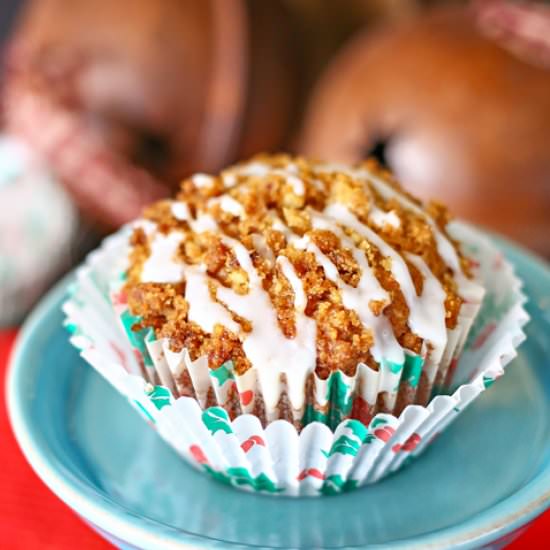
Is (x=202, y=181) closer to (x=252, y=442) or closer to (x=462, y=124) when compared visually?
(x=252, y=442)

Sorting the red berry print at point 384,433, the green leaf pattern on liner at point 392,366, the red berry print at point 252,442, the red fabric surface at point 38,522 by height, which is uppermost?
the green leaf pattern on liner at point 392,366

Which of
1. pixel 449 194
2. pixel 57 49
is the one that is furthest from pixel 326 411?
pixel 57 49

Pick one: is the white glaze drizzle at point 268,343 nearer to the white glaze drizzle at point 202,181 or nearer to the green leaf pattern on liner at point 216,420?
the green leaf pattern on liner at point 216,420

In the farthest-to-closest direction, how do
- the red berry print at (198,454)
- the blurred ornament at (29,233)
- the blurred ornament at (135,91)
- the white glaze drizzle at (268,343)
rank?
1. the blurred ornament at (135,91)
2. the blurred ornament at (29,233)
3. the red berry print at (198,454)
4. the white glaze drizzle at (268,343)

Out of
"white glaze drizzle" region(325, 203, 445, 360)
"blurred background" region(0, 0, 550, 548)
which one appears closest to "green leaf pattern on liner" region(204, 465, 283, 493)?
"white glaze drizzle" region(325, 203, 445, 360)

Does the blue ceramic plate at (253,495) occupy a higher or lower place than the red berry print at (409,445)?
lower

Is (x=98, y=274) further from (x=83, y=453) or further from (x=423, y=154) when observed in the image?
(x=423, y=154)

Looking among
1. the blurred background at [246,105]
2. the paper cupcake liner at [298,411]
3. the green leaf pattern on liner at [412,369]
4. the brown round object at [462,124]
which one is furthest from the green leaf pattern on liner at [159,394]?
the brown round object at [462,124]
